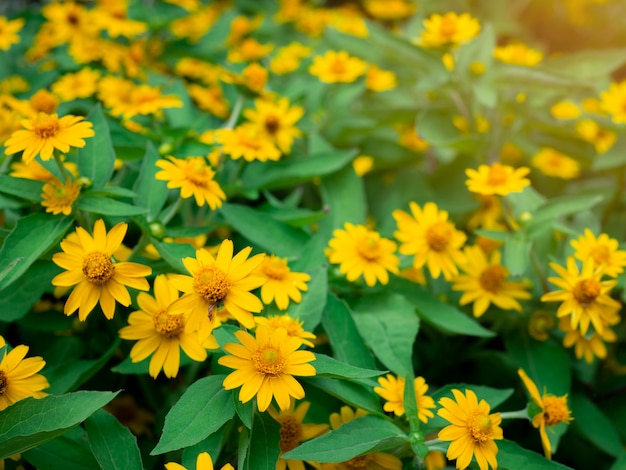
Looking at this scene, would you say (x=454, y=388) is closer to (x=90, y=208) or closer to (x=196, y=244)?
(x=196, y=244)

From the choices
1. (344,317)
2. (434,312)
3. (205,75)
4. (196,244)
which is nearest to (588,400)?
(434,312)

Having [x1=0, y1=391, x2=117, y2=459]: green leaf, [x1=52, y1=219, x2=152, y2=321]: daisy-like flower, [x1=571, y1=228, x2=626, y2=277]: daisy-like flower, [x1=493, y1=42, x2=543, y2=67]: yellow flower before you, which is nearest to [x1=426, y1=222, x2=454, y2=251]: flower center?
[x1=571, y1=228, x2=626, y2=277]: daisy-like flower

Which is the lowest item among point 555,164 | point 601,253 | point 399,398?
point 555,164

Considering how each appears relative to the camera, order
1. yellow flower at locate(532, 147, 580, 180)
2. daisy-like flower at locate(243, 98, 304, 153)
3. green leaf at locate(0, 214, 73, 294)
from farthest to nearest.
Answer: yellow flower at locate(532, 147, 580, 180) < daisy-like flower at locate(243, 98, 304, 153) < green leaf at locate(0, 214, 73, 294)

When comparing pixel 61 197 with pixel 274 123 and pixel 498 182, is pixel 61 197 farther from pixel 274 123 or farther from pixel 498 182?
pixel 498 182

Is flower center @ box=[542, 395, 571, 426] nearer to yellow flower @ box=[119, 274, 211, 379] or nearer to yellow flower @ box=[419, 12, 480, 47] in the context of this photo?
yellow flower @ box=[119, 274, 211, 379]

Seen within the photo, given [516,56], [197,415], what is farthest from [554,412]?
[516,56]

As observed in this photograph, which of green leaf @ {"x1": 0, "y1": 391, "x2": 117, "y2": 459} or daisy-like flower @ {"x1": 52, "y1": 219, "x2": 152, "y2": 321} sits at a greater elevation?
daisy-like flower @ {"x1": 52, "y1": 219, "x2": 152, "y2": 321}
